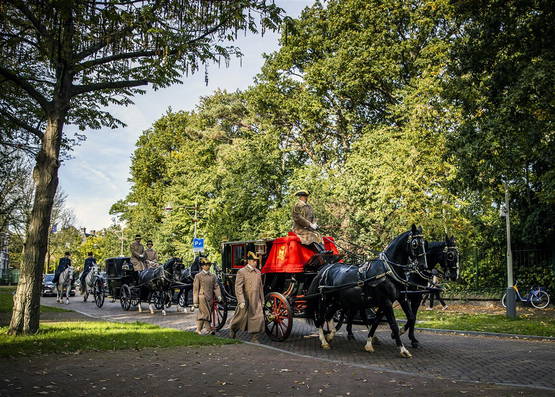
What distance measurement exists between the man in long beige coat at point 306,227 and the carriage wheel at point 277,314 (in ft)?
4.95

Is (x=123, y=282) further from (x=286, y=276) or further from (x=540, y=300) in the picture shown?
(x=540, y=300)

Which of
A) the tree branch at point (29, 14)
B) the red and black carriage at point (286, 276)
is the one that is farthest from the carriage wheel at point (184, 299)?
the tree branch at point (29, 14)

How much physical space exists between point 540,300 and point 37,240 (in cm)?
1977

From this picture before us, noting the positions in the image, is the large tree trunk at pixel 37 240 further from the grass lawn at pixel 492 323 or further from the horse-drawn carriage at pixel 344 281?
the grass lawn at pixel 492 323

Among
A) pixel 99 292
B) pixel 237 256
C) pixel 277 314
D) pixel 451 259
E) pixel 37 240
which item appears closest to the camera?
pixel 451 259

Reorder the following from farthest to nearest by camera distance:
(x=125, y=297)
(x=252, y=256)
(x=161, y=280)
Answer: (x=125, y=297), (x=161, y=280), (x=252, y=256)

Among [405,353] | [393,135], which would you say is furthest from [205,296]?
[393,135]

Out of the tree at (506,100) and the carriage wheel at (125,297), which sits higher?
the tree at (506,100)

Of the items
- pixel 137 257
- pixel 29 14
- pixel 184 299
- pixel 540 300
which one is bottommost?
pixel 540 300

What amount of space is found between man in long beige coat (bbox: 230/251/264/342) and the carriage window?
→ 1.65 metres

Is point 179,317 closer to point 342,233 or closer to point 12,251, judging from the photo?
point 342,233

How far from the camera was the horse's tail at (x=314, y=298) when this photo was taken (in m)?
11.6

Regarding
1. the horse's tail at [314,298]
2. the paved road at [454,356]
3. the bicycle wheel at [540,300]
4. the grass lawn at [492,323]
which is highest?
the horse's tail at [314,298]

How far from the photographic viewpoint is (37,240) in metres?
11.8
